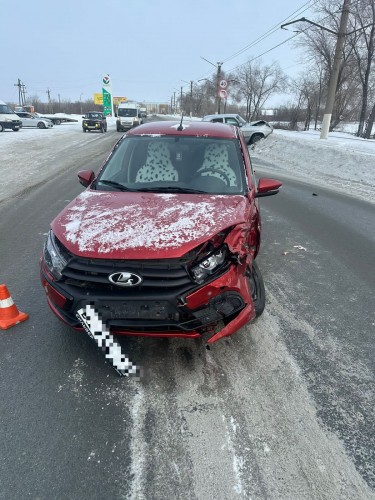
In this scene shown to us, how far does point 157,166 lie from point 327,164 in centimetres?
1191

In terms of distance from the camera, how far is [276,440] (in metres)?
2.19

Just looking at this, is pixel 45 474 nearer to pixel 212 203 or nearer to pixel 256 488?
pixel 256 488

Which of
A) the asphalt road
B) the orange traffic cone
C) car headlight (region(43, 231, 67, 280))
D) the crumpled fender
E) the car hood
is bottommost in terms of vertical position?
the asphalt road

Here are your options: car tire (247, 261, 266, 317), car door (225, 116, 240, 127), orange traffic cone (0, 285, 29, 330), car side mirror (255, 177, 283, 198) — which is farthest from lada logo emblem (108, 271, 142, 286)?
car door (225, 116, 240, 127)

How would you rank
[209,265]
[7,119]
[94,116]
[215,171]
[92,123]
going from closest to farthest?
[209,265] → [215,171] → [7,119] → [92,123] → [94,116]

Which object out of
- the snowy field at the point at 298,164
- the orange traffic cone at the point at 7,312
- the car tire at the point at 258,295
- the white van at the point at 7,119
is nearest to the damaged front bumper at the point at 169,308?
the car tire at the point at 258,295

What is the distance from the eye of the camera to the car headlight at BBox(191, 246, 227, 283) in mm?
2467

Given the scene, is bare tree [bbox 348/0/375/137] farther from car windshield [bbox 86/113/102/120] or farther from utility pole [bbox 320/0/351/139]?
car windshield [bbox 86/113/102/120]

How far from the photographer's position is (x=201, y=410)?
7.88ft

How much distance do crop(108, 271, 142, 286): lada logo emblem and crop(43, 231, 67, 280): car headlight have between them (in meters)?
0.44

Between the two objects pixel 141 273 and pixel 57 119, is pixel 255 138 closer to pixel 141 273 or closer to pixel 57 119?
pixel 141 273

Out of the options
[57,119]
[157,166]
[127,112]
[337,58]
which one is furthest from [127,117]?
[157,166]

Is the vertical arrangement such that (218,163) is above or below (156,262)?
above

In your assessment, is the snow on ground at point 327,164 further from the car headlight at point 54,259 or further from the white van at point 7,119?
the white van at point 7,119
